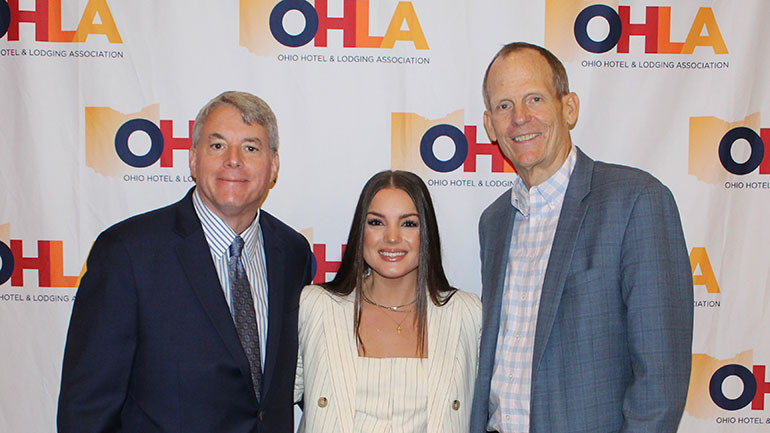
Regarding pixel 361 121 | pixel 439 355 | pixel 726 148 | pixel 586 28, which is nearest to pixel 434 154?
pixel 361 121

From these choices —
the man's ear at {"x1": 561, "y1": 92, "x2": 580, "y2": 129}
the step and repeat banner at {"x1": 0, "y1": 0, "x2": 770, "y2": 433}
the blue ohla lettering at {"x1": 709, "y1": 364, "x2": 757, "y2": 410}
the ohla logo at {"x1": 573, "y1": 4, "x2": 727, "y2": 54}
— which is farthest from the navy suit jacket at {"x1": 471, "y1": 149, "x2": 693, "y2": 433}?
the blue ohla lettering at {"x1": 709, "y1": 364, "x2": 757, "y2": 410}

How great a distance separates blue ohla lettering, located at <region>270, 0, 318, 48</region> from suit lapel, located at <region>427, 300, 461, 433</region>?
1400 mm

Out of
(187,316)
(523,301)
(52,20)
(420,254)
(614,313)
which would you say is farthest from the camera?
(52,20)

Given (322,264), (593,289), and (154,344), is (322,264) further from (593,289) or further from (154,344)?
(593,289)

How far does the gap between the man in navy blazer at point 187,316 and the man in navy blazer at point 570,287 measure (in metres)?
0.80

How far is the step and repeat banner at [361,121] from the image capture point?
2855 mm

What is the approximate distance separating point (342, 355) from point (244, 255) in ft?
1.67

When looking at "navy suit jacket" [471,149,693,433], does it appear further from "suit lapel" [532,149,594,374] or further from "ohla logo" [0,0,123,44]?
"ohla logo" [0,0,123,44]

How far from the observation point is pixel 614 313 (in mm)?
1839

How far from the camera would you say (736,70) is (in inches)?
115

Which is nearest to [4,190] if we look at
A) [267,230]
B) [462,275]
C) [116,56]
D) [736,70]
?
[116,56]

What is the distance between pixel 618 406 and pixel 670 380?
0.19m

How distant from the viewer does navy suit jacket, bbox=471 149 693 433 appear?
1.73 meters

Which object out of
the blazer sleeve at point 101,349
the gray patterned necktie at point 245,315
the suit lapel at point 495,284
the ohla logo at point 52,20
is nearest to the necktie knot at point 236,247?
the gray patterned necktie at point 245,315
